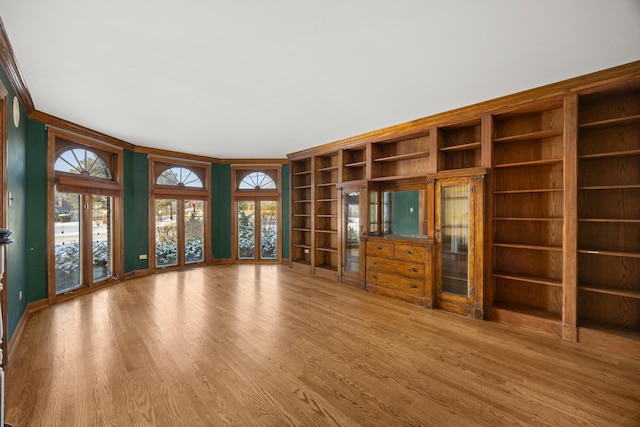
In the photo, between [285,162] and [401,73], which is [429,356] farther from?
[285,162]

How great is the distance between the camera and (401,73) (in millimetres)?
2781

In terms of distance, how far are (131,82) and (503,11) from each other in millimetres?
3319

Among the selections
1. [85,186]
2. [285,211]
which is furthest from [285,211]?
[85,186]

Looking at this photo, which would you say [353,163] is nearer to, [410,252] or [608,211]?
[410,252]

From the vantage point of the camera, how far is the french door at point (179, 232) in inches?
249

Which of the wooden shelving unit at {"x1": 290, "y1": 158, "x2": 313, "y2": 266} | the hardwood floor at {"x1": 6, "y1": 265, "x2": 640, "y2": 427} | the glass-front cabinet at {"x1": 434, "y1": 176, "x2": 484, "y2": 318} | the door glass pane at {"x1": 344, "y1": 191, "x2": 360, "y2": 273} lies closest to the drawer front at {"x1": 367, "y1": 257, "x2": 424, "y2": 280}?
the glass-front cabinet at {"x1": 434, "y1": 176, "x2": 484, "y2": 318}

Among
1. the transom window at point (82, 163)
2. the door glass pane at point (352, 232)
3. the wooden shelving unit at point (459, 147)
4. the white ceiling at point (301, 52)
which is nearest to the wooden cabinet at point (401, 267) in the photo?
the door glass pane at point (352, 232)

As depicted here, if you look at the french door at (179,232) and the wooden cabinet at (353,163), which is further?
the french door at (179,232)

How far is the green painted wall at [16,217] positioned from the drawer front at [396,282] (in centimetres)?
437

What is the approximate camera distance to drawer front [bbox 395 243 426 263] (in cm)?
417

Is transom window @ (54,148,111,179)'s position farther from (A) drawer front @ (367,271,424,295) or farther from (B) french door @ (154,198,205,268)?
(A) drawer front @ (367,271,424,295)

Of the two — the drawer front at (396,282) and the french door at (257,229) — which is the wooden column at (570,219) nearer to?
the drawer front at (396,282)

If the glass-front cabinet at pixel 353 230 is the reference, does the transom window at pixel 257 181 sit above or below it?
above

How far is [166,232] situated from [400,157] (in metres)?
5.20
